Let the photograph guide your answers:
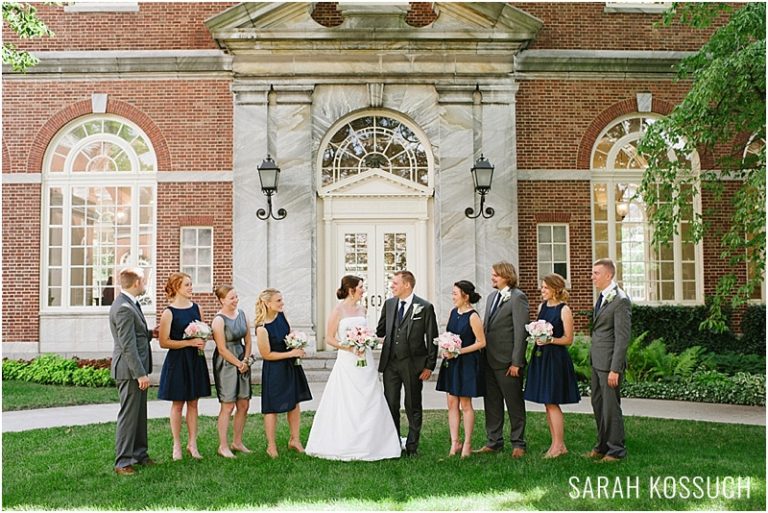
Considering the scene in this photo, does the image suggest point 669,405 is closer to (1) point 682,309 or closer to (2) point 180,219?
(1) point 682,309

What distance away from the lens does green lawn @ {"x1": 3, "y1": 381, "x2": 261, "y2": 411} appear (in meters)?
10.5

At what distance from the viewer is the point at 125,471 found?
6410 millimetres

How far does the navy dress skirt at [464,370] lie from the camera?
23.2 feet

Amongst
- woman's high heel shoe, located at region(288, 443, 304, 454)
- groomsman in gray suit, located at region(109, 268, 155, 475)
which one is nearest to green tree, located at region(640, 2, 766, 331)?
woman's high heel shoe, located at region(288, 443, 304, 454)

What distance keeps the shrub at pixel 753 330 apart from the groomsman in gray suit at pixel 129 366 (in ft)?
39.7

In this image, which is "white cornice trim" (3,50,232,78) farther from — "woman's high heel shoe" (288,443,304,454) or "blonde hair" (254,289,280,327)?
"woman's high heel shoe" (288,443,304,454)

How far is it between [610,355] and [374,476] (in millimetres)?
2552

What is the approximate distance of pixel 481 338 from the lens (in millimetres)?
7047

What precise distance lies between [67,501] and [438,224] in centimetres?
913

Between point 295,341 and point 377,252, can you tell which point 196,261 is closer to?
point 377,252

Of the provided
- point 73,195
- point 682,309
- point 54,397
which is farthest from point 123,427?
point 682,309

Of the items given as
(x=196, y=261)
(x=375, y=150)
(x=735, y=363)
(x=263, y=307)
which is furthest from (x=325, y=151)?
(x=735, y=363)

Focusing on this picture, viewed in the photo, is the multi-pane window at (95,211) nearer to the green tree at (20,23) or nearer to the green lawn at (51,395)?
the green lawn at (51,395)

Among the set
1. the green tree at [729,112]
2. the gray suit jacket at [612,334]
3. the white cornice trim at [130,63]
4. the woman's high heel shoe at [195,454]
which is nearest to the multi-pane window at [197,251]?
the white cornice trim at [130,63]
